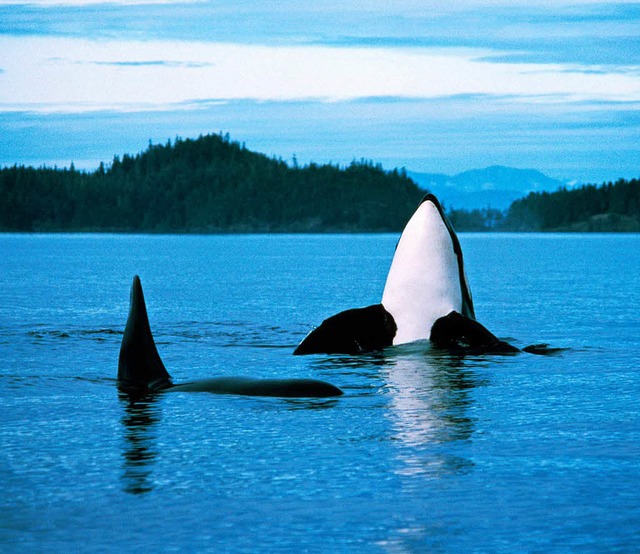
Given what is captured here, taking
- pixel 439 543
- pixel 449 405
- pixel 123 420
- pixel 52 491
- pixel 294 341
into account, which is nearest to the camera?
pixel 439 543

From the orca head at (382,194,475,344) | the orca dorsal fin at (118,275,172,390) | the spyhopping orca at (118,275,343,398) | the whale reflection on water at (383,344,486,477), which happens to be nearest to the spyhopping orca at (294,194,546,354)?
the orca head at (382,194,475,344)

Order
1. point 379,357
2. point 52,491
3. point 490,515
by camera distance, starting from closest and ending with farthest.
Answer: point 490,515 < point 52,491 < point 379,357

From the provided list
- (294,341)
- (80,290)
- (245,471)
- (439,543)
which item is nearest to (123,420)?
(245,471)

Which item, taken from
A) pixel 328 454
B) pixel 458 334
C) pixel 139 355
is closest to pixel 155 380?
pixel 139 355

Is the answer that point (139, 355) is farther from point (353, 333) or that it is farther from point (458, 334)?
point (458, 334)

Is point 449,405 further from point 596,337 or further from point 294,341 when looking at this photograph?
point 596,337

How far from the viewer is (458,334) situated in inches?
859

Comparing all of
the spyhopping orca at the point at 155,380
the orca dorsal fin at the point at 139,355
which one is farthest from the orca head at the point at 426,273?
the orca dorsal fin at the point at 139,355

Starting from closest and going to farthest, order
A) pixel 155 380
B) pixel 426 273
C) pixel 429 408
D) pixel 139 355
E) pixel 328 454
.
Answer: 1. pixel 328 454
2. pixel 429 408
3. pixel 139 355
4. pixel 155 380
5. pixel 426 273

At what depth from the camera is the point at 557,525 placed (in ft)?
32.9

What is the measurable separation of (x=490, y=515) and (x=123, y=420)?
6.22 m

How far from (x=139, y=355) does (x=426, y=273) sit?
7202mm

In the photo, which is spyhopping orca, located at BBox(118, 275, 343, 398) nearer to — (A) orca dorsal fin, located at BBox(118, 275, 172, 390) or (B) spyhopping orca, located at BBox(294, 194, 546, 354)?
(A) orca dorsal fin, located at BBox(118, 275, 172, 390)

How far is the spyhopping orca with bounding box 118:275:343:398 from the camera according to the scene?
1565cm
